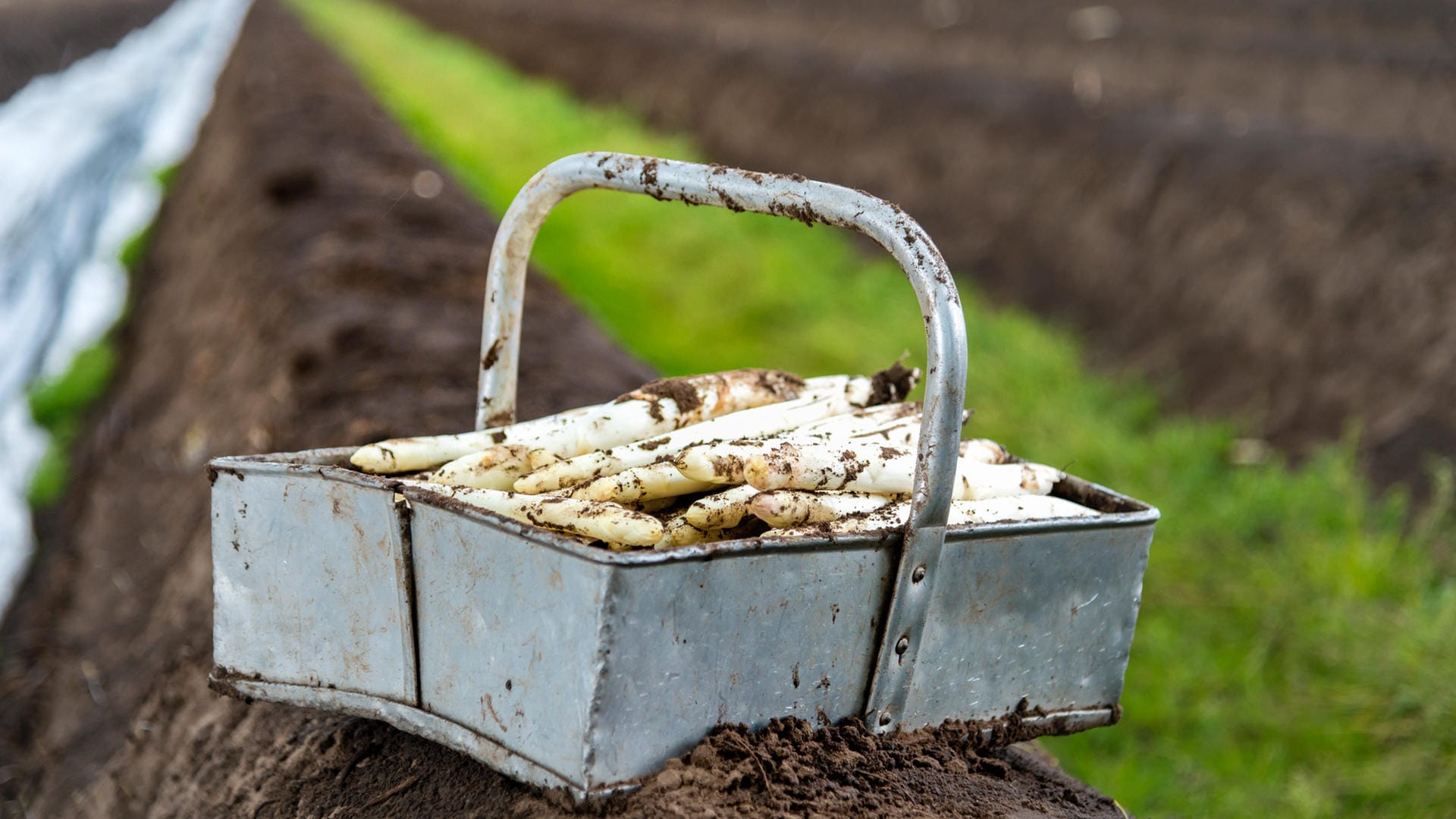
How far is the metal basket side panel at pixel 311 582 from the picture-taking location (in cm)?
185

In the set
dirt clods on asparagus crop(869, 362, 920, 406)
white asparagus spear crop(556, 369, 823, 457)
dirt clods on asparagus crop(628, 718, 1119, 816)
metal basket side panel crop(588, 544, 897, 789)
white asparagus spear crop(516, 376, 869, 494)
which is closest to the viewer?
metal basket side panel crop(588, 544, 897, 789)

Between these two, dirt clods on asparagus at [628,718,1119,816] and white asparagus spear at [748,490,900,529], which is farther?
white asparagus spear at [748,490,900,529]

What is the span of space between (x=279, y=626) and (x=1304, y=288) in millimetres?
6171

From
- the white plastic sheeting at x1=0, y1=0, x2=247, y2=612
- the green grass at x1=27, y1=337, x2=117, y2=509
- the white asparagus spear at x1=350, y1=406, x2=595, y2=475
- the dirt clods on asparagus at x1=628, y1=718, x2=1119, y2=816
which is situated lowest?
the green grass at x1=27, y1=337, x2=117, y2=509

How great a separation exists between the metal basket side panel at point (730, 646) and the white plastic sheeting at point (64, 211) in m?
3.89

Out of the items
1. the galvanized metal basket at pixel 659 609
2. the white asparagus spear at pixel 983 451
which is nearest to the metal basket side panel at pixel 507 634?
the galvanized metal basket at pixel 659 609

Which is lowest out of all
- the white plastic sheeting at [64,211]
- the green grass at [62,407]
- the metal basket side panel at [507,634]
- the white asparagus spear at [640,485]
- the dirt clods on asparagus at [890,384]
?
the green grass at [62,407]

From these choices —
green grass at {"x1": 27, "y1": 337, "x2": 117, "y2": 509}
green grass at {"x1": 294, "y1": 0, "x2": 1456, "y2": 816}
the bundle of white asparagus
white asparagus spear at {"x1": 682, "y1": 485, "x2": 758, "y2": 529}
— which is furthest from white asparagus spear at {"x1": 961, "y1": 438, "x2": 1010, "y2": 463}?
green grass at {"x1": 27, "y1": 337, "x2": 117, "y2": 509}

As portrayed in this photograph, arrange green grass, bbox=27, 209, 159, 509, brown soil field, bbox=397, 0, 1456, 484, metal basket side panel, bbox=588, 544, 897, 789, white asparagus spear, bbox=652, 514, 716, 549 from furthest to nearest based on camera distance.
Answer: brown soil field, bbox=397, 0, 1456, 484 < green grass, bbox=27, 209, 159, 509 < white asparagus spear, bbox=652, 514, 716, 549 < metal basket side panel, bbox=588, 544, 897, 789

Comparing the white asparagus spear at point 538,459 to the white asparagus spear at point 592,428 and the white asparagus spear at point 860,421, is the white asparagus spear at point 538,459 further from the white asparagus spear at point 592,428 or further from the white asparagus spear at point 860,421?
the white asparagus spear at point 860,421

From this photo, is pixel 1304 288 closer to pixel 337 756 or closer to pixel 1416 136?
pixel 1416 136

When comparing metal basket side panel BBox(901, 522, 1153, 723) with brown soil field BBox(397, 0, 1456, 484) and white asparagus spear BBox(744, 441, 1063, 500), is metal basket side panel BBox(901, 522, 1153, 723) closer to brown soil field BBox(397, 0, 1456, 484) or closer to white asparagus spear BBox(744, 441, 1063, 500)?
white asparagus spear BBox(744, 441, 1063, 500)

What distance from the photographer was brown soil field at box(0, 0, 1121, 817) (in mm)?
1851

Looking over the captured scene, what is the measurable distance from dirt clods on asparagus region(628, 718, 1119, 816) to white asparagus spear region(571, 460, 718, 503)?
0.35 meters
